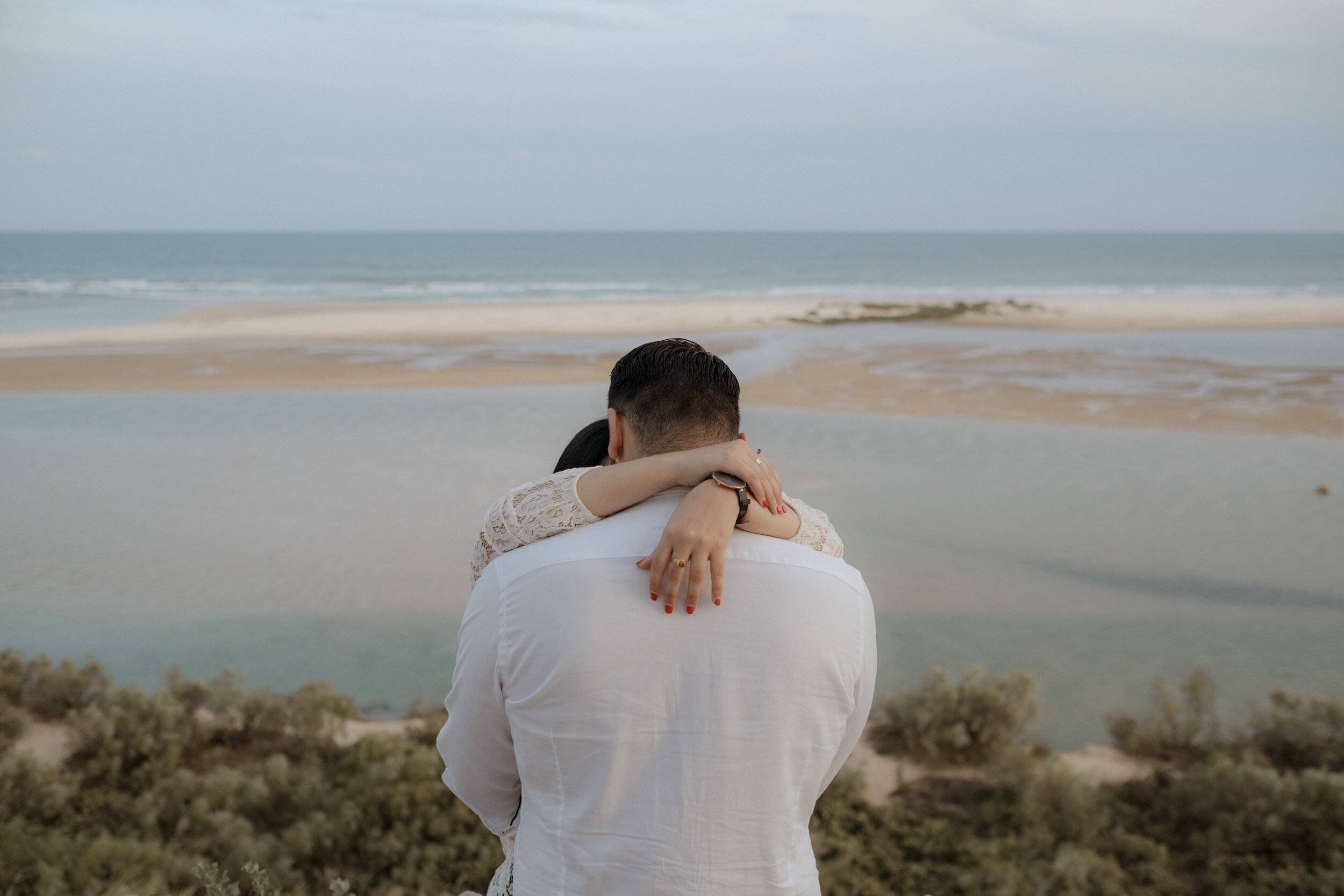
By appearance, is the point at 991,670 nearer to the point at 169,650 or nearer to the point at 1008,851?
the point at 1008,851

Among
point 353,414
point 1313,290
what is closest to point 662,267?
point 1313,290

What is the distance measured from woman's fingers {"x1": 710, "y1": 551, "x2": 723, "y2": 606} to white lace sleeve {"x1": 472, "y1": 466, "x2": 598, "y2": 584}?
0.81 feet

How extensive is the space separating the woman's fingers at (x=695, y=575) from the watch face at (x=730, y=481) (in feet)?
0.60

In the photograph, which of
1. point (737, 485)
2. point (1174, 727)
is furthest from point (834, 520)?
point (737, 485)

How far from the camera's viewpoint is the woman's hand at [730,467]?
Result: 1.63 meters

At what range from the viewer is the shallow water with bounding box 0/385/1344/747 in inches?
253

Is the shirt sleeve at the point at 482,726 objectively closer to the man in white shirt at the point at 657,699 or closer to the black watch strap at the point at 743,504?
the man in white shirt at the point at 657,699

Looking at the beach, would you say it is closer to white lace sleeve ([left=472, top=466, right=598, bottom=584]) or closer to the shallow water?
the shallow water

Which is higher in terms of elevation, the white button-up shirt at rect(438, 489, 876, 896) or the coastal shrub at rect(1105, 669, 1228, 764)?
the white button-up shirt at rect(438, 489, 876, 896)

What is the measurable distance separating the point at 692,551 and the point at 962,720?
4.56 m

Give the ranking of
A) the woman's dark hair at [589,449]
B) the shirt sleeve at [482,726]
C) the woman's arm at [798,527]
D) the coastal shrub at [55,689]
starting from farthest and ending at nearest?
the coastal shrub at [55,689], the woman's dark hair at [589,449], the woman's arm at [798,527], the shirt sleeve at [482,726]

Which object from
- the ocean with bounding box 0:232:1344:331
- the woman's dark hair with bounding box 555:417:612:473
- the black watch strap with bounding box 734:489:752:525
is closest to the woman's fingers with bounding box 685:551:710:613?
the black watch strap with bounding box 734:489:752:525

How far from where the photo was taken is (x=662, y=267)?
65.9 metres

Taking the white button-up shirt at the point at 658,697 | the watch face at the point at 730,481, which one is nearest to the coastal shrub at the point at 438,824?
the white button-up shirt at the point at 658,697
